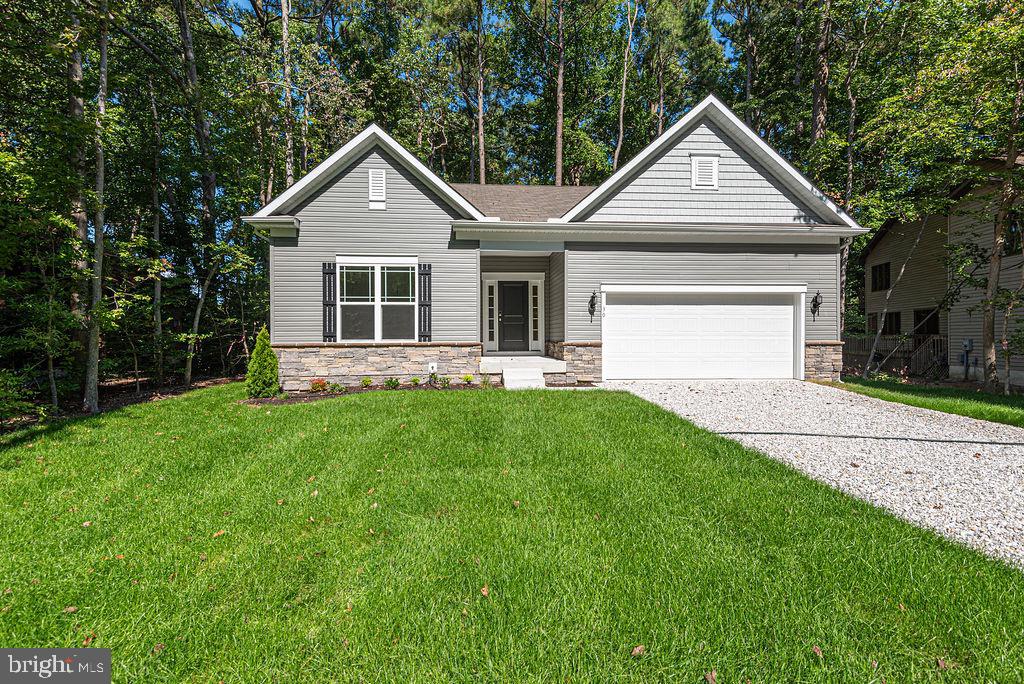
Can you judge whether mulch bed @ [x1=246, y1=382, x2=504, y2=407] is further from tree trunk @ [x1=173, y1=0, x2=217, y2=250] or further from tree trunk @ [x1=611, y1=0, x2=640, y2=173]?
tree trunk @ [x1=611, y1=0, x2=640, y2=173]

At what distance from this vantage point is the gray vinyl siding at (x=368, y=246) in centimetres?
955

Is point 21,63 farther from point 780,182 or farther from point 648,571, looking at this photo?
point 780,182

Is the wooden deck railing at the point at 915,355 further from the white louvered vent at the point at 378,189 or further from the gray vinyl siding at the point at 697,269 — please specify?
the white louvered vent at the point at 378,189

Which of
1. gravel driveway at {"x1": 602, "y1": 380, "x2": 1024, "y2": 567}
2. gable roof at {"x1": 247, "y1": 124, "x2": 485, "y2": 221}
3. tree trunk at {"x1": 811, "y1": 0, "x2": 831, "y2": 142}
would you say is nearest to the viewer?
gravel driveway at {"x1": 602, "y1": 380, "x2": 1024, "y2": 567}

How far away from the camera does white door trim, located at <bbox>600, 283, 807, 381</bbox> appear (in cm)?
1012

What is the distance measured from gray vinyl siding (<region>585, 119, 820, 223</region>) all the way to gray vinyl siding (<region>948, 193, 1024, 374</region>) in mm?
5459

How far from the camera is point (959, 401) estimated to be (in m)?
7.90

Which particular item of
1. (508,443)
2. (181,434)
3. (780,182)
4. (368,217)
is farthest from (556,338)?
(181,434)

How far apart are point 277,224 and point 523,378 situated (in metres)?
6.52

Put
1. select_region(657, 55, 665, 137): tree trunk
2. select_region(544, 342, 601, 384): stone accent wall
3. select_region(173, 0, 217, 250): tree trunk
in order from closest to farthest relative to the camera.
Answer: select_region(544, 342, 601, 384): stone accent wall, select_region(173, 0, 217, 250): tree trunk, select_region(657, 55, 665, 137): tree trunk

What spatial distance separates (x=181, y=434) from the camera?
5.86 metres

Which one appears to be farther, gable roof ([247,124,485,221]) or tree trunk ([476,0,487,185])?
tree trunk ([476,0,487,185])

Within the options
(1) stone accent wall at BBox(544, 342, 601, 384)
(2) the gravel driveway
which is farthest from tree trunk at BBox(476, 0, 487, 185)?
(2) the gravel driveway

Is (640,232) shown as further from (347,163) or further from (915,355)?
(915,355)
